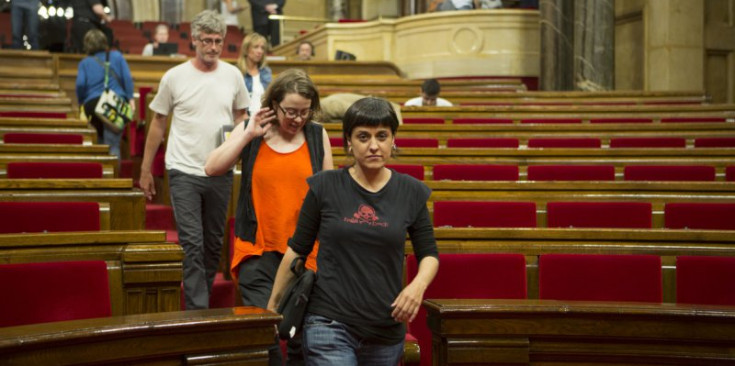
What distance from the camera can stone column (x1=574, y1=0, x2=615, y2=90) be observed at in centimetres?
1012

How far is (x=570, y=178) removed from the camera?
4613mm

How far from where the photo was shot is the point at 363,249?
6.81ft

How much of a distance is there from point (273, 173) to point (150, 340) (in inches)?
29.3

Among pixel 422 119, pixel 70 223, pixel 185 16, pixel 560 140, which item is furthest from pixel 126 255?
pixel 185 16

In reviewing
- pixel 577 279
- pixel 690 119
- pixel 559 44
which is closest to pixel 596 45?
pixel 559 44

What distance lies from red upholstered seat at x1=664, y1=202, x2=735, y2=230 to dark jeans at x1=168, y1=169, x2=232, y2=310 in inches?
67.0

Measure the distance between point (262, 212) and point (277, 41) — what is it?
37.5ft

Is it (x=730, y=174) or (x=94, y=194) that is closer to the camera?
(x=94, y=194)

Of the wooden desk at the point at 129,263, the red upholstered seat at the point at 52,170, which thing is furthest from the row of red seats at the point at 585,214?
the red upholstered seat at the point at 52,170

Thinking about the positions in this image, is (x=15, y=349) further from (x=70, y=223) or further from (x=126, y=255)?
(x=70, y=223)

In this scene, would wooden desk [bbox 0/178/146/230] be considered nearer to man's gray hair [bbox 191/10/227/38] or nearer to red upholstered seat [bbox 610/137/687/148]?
man's gray hair [bbox 191/10/227/38]

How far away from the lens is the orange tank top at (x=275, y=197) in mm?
2467

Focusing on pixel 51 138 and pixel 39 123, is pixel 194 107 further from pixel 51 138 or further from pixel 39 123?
pixel 39 123

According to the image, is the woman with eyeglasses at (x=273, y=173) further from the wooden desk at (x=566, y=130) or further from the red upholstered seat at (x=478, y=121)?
the red upholstered seat at (x=478, y=121)
